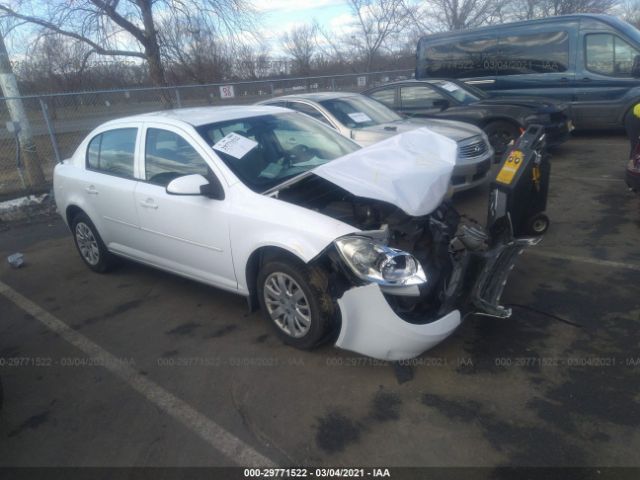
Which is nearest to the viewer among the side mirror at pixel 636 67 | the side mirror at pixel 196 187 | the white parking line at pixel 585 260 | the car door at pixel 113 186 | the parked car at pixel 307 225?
the parked car at pixel 307 225

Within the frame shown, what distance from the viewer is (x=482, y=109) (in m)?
7.95

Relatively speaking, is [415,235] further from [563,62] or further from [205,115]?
[563,62]

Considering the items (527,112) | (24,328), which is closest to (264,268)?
(24,328)

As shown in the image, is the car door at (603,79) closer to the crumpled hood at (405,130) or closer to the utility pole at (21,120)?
the crumpled hood at (405,130)

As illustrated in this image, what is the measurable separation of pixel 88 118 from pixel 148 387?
8.40 metres

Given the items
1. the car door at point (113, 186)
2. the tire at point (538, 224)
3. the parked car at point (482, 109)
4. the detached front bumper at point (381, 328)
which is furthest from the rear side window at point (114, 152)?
the parked car at point (482, 109)

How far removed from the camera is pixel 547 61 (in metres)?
9.52

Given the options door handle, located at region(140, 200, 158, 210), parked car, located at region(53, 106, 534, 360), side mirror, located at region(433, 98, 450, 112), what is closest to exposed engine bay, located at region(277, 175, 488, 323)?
parked car, located at region(53, 106, 534, 360)

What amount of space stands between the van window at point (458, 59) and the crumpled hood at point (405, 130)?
4517 mm

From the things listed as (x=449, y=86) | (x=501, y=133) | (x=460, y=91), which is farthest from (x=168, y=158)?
(x=460, y=91)

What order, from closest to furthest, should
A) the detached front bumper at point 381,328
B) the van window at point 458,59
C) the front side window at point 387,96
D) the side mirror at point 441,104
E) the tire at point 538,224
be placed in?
the detached front bumper at point 381,328
the tire at point 538,224
the side mirror at point 441,104
the front side window at point 387,96
the van window at point 458,59

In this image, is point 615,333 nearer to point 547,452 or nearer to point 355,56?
point 547,452

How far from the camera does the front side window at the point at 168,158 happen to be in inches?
148

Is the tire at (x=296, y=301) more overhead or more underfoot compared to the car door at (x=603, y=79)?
more underfoot
